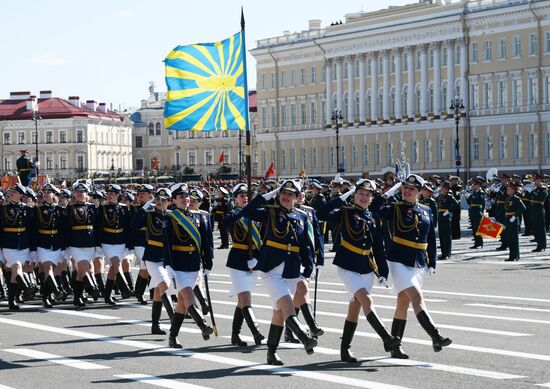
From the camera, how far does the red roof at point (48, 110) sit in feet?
499

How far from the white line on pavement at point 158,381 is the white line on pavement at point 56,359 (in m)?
0.75

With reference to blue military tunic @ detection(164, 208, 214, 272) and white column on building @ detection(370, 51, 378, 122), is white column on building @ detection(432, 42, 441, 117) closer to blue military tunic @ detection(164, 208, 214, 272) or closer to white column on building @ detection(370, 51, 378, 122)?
white column on building @ detection(370, 51, 378, 122)

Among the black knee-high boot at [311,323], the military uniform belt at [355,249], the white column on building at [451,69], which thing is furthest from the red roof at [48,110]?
the military uniform belt at [355,249]

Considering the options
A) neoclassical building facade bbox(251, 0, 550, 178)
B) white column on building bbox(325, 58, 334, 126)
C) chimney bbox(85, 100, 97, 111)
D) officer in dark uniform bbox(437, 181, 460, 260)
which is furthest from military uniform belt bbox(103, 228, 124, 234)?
chimney bbox(85, 100, 97, 111)

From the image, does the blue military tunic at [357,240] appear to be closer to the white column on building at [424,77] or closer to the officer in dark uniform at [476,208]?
the officer in dark uniform at [476,208]

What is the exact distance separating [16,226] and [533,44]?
2617 inches

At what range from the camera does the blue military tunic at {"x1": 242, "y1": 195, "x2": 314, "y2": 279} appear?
557 inches

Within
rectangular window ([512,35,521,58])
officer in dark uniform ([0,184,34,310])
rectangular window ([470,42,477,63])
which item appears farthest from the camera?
rectangular window ([470,42,477,63])

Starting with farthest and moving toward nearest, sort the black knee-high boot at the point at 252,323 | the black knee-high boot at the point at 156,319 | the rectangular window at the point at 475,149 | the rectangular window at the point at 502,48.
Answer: the rectangular window at the point at 475,149 < the rectangular window at the point at 502,48 < the black knee-high boot at the point at 156,319 < the black knee-high boot at the point at 252,323

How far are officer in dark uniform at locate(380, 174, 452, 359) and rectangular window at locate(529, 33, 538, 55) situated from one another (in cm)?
7106

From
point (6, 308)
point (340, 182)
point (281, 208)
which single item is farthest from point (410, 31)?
point (281, 208)

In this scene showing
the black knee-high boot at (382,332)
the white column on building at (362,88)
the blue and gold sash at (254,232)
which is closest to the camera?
the black knee-high boot at (382,332)

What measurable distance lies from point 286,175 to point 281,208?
311 ft

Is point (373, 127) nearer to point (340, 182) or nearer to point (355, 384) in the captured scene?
point (340, 182)
